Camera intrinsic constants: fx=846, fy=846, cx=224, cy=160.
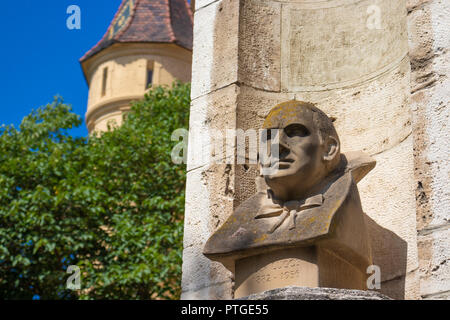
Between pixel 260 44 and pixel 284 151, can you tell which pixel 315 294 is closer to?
pixel 284 151

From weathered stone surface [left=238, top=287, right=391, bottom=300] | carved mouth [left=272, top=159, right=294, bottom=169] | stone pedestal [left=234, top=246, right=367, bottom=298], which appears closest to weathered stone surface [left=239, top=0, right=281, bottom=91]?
carved mouth [left=272, top=159, right=294, bottom=169]

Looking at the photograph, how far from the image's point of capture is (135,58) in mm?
29672

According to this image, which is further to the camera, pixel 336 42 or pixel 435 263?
pixel 336 42

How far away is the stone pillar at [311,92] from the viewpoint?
5699mm

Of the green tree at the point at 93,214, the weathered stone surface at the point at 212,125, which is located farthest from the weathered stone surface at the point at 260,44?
the green tree at the point at 93,214

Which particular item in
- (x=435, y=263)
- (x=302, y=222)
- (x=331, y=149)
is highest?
(x=331, y=149)

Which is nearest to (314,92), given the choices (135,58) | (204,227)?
(204,227)

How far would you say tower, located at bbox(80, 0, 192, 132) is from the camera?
29125 mm

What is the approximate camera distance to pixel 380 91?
6.08m

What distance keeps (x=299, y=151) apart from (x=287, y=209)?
355mm

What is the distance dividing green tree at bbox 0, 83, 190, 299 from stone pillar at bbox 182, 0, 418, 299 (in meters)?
7.92

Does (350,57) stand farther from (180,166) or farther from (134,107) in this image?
(134,107)
